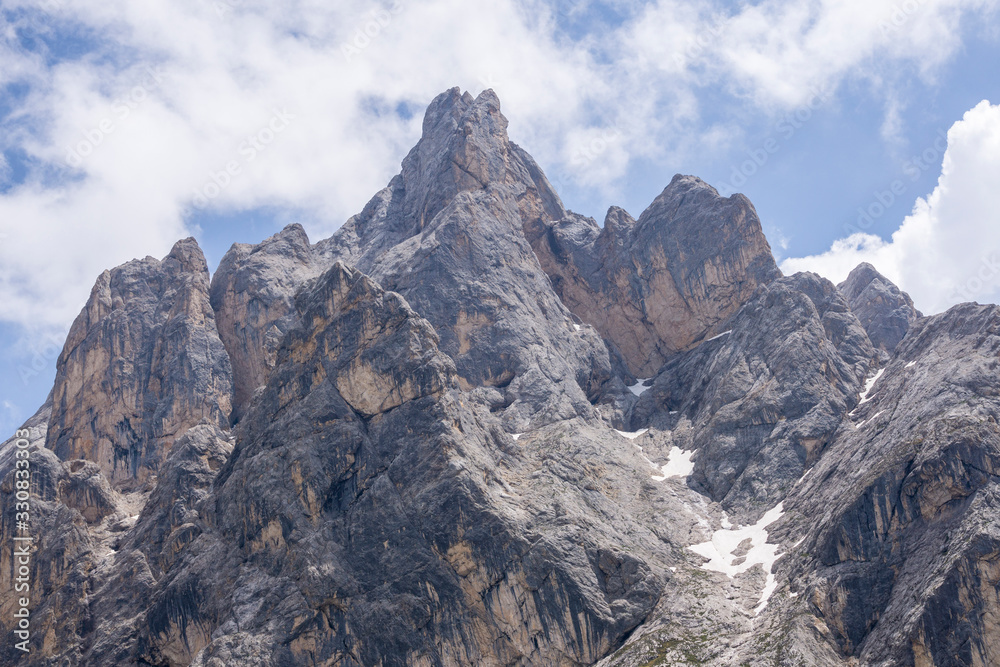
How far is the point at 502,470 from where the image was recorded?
10319cm

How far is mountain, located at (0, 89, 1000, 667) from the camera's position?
83.4 metres

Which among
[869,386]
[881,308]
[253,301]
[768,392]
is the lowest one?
[869,386]

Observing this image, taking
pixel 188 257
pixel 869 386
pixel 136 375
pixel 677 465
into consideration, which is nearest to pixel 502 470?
pixel 677 465

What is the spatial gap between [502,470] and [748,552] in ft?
105

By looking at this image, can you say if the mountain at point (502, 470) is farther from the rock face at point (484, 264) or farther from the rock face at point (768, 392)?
the rock face at point (484, 264)

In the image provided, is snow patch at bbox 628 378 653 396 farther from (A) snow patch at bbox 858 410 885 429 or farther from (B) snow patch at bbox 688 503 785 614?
(B) snow patch at bbox 688 503 785 614

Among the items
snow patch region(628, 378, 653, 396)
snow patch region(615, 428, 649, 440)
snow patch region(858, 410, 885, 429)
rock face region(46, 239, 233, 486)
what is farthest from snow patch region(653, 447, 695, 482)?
rock face region(46, 239, 233, 486)

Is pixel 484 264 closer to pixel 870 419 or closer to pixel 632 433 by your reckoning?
pixel 632 433

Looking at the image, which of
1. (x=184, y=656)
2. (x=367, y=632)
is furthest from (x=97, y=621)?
(x=367, y=632)

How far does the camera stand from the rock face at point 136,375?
5202 inches

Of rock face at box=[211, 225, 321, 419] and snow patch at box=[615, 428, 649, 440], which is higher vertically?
rock face at box=[211, 225, 321, 419]

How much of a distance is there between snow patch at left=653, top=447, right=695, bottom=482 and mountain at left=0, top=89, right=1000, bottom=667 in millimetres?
1185

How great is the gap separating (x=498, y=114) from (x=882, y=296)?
293 ft

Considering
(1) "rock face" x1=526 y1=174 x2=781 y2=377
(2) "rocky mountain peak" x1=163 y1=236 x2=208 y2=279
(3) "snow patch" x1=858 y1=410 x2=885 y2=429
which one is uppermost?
(2) "rocky mountain peak" x1=163 y1=236 x2=208 y2=279
